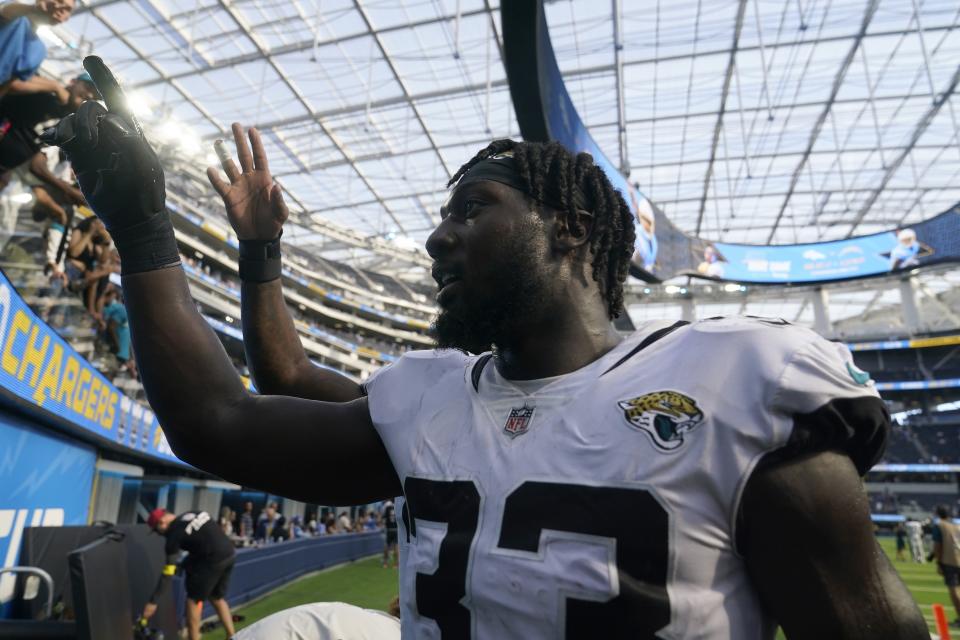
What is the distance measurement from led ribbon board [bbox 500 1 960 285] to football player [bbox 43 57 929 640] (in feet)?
1.74

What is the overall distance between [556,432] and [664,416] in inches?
7.7

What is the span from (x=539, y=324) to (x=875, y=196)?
35828 mm

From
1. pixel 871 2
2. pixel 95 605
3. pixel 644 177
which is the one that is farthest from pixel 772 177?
pixel 95 605

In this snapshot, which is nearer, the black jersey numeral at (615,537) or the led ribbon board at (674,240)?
the black jersey numeral at (615,537)

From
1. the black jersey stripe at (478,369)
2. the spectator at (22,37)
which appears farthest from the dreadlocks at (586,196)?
the spectator at (22,37)

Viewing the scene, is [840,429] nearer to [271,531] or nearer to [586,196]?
[586,196]

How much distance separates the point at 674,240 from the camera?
14.8m

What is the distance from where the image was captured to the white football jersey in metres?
0.96

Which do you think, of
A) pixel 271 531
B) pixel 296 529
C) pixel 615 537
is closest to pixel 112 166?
pixel 615 537

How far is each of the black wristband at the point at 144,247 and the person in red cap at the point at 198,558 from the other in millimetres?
6265

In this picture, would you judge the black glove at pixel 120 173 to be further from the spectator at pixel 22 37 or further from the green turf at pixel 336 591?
the green turf at pixel 336 591

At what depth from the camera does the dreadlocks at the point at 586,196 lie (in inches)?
57.9

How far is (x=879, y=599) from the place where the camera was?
0.92 m

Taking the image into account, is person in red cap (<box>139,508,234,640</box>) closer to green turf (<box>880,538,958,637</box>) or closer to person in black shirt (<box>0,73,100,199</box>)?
person in black shirt (<box>0,73,100,199</box>)
